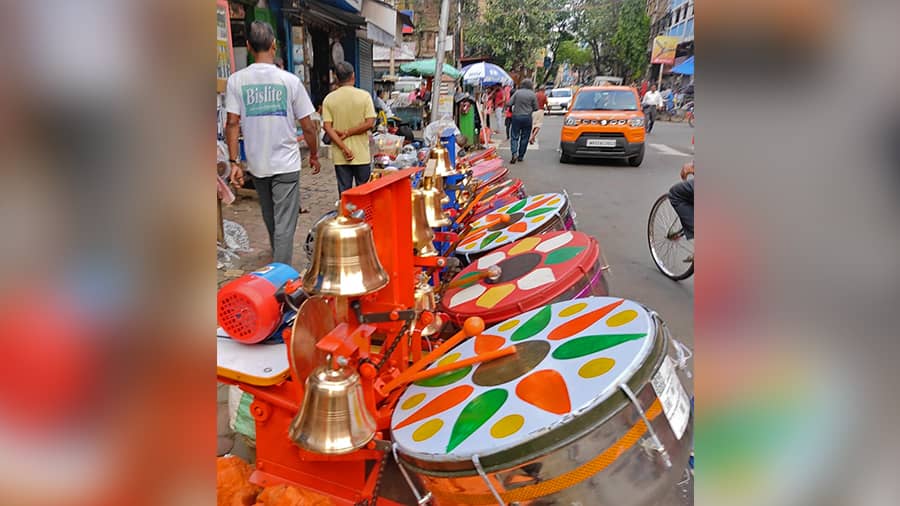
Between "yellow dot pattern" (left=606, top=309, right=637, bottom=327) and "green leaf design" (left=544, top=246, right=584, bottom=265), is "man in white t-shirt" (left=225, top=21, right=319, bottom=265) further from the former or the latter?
"yellow dot pattern" (left=606, top=309, right=637, bottom=327)

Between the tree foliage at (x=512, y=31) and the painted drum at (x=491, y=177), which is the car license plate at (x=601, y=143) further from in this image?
the tree foliage at (x=512, y=31)

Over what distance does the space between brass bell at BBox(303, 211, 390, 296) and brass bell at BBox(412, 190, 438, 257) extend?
1.05 meters

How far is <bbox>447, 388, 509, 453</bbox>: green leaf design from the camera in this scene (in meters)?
1.54

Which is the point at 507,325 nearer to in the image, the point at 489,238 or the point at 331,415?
the point at 331,415

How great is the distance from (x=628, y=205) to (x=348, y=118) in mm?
4169

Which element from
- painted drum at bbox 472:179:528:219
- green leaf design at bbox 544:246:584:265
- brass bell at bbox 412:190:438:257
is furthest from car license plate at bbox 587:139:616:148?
brass bell at bbox 412:190:438:257

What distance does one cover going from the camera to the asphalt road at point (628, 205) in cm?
382

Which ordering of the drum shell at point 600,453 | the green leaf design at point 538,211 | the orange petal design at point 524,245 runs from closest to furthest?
the drum shell at point 600,453 < the orange petal design at point 524,245 < the green leaf design at point 538,211


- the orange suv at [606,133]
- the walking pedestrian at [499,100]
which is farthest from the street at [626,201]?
the walking pedestrian at [499,100]

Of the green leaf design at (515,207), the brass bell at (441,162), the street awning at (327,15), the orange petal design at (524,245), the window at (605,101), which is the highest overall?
the street awning at (327,15)

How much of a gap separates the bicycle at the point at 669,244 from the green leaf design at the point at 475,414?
3.06 meters
